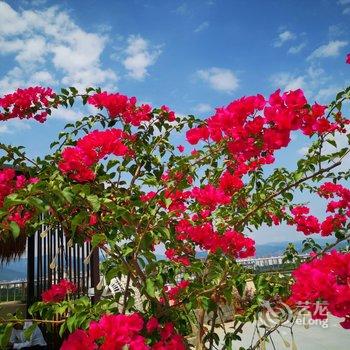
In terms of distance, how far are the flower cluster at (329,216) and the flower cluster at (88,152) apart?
6.18 ft

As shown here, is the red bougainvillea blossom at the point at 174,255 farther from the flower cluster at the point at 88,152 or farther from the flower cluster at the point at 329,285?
the flower cluster at the point at 329,285

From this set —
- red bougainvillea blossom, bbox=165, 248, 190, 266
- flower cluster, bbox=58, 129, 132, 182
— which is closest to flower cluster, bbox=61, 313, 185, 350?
flower cluster, bbox=58, 129, 132, 182

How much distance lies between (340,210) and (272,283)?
1279 millimetres

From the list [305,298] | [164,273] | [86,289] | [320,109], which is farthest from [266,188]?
[86,289]

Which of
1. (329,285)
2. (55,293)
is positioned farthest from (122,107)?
(329,285)

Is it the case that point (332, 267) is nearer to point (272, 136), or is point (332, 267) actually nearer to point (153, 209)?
point (272, 136)

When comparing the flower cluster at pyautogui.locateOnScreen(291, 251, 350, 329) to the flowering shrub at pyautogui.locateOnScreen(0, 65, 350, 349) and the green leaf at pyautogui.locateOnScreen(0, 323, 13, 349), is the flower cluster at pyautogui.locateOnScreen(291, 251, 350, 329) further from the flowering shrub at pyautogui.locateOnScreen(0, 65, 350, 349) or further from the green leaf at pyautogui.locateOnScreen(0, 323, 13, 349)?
the green leaf at pyautogui.locateOnScreen(0, 323, 13, 349)

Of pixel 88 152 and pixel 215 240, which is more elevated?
pixel 88 152

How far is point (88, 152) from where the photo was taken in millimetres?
1537

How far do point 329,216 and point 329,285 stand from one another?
80.4 inches

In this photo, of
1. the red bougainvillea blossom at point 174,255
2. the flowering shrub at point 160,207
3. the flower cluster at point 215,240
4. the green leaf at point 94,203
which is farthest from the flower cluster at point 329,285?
the red bougainvillea blossom at point 174,255

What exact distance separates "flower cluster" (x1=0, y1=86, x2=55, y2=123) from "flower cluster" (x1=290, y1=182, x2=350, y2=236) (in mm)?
2124

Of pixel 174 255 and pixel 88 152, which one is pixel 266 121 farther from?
pixel 174 255

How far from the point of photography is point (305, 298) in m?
1.05
